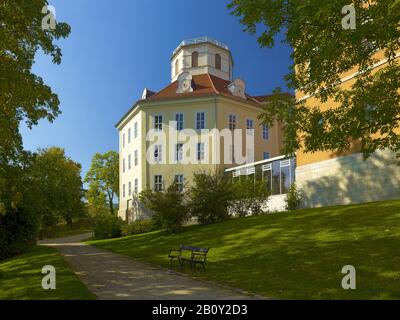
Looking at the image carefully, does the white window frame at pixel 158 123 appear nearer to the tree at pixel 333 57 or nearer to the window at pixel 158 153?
the window at pixel 158 153

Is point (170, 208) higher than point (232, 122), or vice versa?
point (232, 122)

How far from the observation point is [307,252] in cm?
1522

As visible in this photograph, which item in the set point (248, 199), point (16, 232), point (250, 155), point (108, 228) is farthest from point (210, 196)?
point (250, 155)

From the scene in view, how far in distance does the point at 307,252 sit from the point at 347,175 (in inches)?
483

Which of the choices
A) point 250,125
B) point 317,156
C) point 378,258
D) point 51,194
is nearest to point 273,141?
point 250,125

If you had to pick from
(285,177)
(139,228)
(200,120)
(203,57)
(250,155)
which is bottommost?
(139,228)

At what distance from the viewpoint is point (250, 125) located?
4881cm

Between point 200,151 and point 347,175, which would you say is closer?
point 347,175

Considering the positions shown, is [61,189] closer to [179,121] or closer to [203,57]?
[179,121]

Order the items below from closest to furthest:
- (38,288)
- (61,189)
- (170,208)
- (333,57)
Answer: (333,57), (38,288), (170,208), (61,189)

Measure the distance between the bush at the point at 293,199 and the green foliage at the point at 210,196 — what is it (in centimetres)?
391

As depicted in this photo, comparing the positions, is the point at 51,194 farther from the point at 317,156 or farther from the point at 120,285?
the point at 120,285

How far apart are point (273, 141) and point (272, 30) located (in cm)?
3976

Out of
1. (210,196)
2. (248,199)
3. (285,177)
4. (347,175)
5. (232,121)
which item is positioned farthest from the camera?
(232,121)
